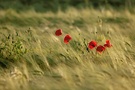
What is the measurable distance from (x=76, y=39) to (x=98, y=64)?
0.71 m

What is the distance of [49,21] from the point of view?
21.7 feet

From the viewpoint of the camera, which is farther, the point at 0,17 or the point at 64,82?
the point at 0,17

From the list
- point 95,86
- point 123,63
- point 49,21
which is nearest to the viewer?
point 95,86

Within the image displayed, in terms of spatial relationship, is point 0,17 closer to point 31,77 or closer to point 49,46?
point 49,46

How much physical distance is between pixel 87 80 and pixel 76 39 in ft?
3.72

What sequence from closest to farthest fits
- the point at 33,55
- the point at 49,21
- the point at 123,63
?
the point at 123,63, the point at 33,55, the point at 49,21

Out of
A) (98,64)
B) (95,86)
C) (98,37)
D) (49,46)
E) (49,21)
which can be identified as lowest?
(95,86)

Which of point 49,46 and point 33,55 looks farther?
point 49,46

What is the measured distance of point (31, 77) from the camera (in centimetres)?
267

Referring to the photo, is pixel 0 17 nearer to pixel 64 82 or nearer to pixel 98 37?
pixel 98 37

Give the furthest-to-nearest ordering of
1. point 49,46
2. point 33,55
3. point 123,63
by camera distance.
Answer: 1. point 49,46
2. point 33,55
3. point 123,63

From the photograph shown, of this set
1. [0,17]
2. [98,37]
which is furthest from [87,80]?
[0,17]

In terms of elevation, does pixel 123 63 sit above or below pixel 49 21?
below

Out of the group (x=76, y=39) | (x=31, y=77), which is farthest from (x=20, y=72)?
(x=76, y=39)
